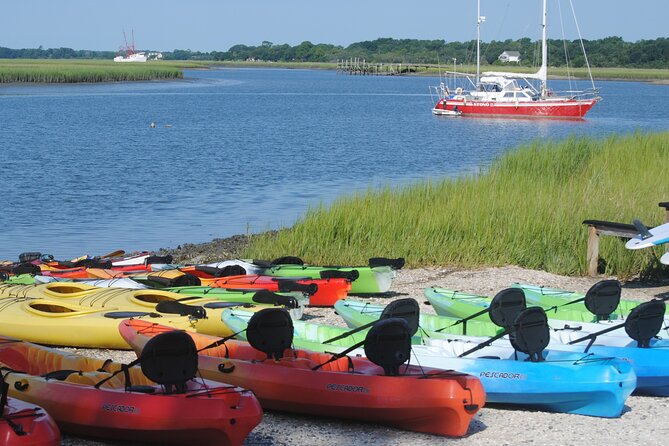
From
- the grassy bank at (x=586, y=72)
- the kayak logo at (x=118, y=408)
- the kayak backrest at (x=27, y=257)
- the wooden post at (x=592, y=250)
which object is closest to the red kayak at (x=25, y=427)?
the kayak logo at (x=118, y=408)

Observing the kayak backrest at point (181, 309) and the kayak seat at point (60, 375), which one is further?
the kayak backrest at point (181, 309)

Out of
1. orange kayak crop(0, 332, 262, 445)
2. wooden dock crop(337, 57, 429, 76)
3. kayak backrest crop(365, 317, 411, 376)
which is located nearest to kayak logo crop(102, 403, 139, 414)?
orange kayak crop(0, 332, 262, 445)

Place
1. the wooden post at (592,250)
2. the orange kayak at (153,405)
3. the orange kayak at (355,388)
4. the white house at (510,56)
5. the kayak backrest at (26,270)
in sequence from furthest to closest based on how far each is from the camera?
the white house at (510,56)
the wooden post at (592,250)
the kayak backrest at (26,270)
the orange kayak at (355,388)
the orange kayak at (153,405)

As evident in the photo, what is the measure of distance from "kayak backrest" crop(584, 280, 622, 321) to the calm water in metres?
10.2

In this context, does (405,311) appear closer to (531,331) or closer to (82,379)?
(531,331)

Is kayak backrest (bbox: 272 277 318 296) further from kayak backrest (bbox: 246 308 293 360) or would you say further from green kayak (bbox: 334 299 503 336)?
kayak backrest (bbox: 246 308 293 360)

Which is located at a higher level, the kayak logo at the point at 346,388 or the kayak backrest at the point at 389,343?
the kayak backrest at the point at 389,343

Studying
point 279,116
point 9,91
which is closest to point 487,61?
point 9,91

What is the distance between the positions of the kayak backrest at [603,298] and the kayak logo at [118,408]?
4081 mm

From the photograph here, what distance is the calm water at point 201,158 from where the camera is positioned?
20.3m

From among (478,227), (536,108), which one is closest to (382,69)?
(536,108)

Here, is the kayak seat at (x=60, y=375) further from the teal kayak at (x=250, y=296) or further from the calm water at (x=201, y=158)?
the calm water at (x=201, y=158)

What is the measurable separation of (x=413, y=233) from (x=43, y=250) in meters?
7.14

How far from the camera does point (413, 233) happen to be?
13805 mm
